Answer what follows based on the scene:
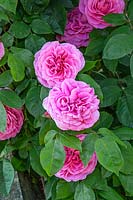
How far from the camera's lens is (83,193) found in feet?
3.44

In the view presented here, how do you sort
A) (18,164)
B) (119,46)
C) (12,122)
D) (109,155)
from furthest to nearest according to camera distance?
(18,164) → (12,122) → (119,46) → (109,155)

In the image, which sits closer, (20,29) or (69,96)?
(69,96)

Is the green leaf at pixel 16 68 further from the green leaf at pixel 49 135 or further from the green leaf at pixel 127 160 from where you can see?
the green leaf at pixel 127 160

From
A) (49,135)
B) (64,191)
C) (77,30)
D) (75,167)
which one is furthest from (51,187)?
(77,30)

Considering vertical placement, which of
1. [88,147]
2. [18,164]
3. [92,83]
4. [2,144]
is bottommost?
[18,164]

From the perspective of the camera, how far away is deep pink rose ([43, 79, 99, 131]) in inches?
35.6

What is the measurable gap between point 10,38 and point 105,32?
230 millimetres

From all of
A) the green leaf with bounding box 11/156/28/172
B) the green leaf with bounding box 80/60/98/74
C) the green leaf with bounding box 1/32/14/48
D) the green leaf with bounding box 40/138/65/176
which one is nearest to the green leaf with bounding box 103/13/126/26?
the green leaf with bounding box 80/60/98/74

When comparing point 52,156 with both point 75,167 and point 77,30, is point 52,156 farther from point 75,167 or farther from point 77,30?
point 77,30

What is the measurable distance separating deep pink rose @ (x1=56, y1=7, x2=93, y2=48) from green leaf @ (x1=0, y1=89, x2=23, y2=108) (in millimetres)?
238

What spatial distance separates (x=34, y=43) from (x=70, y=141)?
11.2 inches

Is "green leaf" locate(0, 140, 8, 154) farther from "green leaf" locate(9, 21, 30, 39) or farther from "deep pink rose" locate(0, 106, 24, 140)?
"green leaf" locate(9, 21, 30, 39)

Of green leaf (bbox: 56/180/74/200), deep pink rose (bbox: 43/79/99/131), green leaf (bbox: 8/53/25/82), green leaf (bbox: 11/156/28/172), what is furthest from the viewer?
green leaf (bbox: 11/156/28/172)

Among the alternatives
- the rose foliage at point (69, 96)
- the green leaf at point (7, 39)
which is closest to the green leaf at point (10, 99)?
the rose foliage at point (69, 96)
